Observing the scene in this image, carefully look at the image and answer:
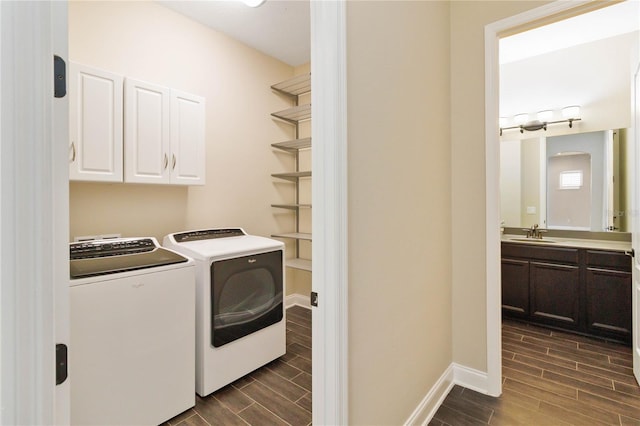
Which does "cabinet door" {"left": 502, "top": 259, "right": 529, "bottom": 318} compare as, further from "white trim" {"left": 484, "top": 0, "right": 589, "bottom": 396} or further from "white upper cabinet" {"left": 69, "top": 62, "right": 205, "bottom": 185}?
"white upper cabinet" {"left": 69, "top": 62, "right": 205, "bottom": 185}

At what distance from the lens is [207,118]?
297 centimetres

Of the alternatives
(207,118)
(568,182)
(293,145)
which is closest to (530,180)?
(568,182)

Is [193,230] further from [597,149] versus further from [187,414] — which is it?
[597,149]

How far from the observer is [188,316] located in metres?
1.95

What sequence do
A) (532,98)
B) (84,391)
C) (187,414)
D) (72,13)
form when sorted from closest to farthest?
(84,391), (187,414), (72,13), (532,98)

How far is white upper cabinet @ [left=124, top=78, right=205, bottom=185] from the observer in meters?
2.19

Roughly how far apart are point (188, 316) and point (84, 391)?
0.58 m

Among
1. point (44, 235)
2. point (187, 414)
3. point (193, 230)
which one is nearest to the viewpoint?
point (44, 235)

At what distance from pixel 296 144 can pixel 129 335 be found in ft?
8.12

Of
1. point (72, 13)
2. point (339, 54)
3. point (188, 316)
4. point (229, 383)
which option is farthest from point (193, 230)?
point (339, 54)

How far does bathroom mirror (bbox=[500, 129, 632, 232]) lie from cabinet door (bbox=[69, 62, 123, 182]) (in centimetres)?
391

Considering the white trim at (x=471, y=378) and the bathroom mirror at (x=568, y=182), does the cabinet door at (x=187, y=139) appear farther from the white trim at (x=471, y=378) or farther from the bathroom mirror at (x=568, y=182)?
the bathroom mirror at (x=568, y=182)

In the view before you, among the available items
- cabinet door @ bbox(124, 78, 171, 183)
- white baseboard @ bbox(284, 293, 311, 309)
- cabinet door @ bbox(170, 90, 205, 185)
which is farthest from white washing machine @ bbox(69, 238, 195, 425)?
white baseboard @ bbox(284, 293, 311, 309)

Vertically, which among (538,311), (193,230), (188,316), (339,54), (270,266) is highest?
(339,54)
